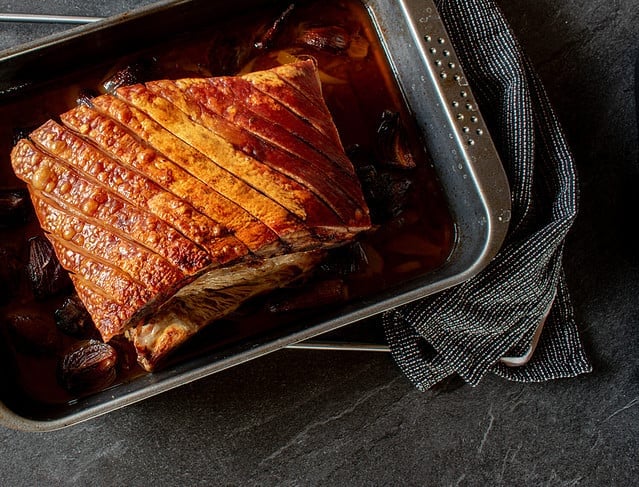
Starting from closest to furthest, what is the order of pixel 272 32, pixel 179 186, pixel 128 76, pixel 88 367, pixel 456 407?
pixel 179 186 < pixel 88 367 < pixel 128 76 < pixel 272 32 < pixel 456 407

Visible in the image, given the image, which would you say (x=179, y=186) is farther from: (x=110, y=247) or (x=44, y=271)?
(x=44, y=271)

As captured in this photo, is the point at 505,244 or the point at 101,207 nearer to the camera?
the point at 101,207

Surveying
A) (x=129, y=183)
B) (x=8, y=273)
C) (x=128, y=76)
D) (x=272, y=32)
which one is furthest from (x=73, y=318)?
(x=272, y=32)

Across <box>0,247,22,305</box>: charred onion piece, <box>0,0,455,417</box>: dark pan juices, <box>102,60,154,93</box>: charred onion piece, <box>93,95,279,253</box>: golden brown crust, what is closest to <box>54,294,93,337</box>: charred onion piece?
<box>0,0,455,417</box>: dark pan juices

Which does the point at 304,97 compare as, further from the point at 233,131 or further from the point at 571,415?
the point at 571,415

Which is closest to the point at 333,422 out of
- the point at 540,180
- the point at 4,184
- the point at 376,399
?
the point at 376,399

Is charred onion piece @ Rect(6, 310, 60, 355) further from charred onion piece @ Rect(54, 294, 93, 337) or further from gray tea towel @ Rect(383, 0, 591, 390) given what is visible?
gray tea towel @ Rect(383, 0, 591, 390)

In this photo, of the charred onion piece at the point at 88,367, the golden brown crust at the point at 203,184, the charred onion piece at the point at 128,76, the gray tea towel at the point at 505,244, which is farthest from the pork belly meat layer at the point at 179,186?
the gray tea towel at the point at 505,244
